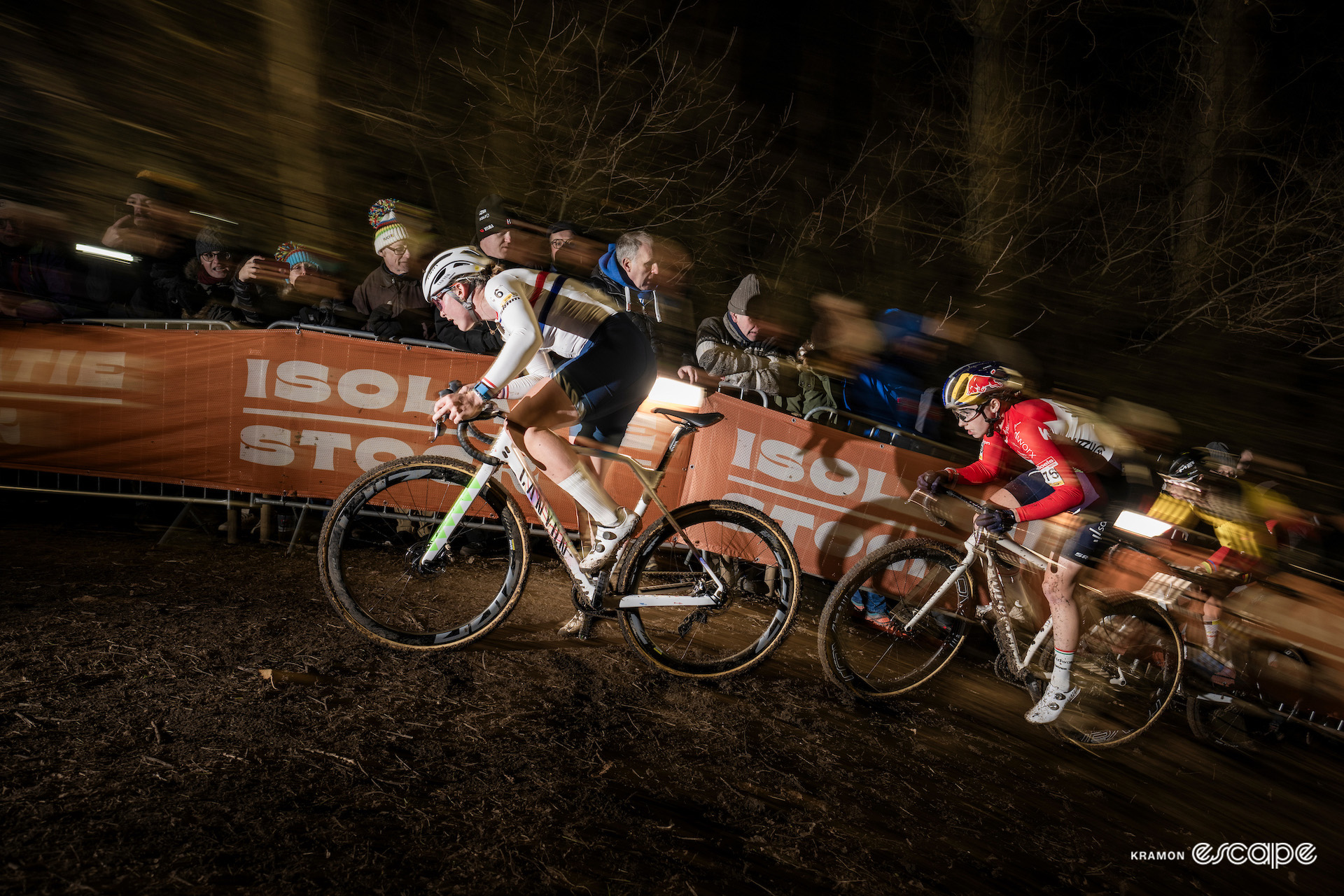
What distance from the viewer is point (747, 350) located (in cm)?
594

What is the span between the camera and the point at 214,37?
767cm

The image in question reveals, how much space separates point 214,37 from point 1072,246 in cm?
1190

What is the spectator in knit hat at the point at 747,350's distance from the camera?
19.2 feet

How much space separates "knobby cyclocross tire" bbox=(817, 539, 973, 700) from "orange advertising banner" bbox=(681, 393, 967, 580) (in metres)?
1.13

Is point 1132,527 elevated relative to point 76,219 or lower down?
lower down

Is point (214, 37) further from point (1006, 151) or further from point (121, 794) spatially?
point (1006, 151)

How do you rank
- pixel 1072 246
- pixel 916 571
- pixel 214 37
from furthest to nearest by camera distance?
pixel 1072 246
pixel 214 37
pixel 916 571

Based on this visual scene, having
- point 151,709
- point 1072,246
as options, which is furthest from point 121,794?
point 1072,246

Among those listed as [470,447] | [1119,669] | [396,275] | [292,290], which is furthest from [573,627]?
[292,290]

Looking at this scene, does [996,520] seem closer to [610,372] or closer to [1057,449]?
[1057,449]

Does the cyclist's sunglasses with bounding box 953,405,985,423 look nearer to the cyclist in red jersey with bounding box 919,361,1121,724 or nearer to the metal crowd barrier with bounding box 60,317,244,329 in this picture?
the cyclist in red jersey with bounding box 919,361,1121,724

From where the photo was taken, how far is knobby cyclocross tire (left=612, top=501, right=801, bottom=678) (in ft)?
12.6

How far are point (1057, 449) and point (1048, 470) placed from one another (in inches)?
5.4

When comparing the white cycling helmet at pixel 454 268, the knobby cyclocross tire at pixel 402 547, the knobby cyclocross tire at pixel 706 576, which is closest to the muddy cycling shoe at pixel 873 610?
the knobby cyclocross tire at pixel 706 576
